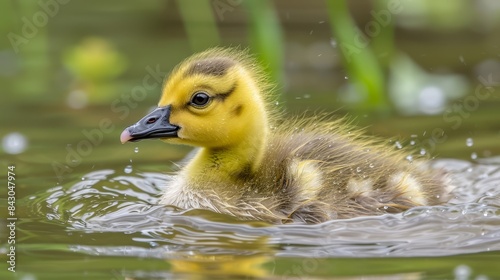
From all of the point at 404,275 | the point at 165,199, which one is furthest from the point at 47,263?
the point at 404,275

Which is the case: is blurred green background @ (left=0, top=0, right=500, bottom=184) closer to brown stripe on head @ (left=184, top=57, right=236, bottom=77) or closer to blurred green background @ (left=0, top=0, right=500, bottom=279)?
blurred green background @ (left=0, top=0, right=500, bottom=279)

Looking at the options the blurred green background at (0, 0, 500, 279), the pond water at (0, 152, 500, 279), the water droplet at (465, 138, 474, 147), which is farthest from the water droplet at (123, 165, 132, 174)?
the water droplet at (465, 138, 474, 147)

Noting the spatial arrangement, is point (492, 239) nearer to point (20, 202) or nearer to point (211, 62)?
point (211, 62)

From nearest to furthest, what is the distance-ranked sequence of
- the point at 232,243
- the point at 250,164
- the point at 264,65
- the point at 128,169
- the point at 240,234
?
the point at 232,243 < the point at 240,234 < the point at 250,164 < the point at 264,65 < the point at 128,169

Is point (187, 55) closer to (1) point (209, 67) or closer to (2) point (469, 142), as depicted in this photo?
(2) point (469, 142)

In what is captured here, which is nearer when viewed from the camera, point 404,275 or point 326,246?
point 404,275

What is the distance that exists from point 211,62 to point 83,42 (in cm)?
460

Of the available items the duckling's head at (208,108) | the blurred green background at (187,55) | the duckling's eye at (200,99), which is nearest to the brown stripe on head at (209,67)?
the duckling's head at (208,108)

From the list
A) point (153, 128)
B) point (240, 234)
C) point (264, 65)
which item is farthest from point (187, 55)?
point (240, 234)

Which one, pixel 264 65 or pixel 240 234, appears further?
pixel 264 65

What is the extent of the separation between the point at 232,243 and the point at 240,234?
14cm

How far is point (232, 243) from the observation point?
4.94 meters

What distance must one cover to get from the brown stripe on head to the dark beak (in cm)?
22

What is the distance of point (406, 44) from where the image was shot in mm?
9867
